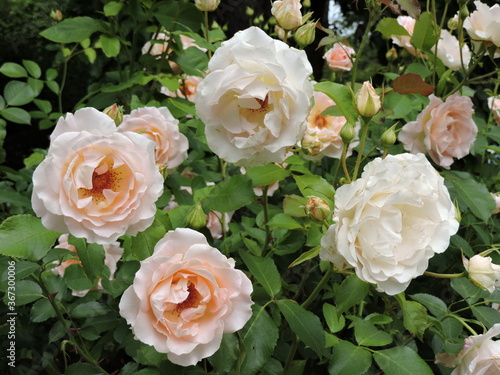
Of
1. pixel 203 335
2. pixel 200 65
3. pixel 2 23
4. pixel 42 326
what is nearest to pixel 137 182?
pixel 203 335

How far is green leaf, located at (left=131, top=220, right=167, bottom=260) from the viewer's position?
779 millimetres

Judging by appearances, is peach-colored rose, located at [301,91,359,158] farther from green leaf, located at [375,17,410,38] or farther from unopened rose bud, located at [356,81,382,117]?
unopened rose bud, located at [356,81,382,117]

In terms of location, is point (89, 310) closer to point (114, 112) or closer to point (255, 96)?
point (114, 112)

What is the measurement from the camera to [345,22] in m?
6.12

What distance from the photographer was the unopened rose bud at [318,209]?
0.81 m

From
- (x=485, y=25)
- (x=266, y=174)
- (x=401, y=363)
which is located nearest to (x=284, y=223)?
(x=266, y=174)

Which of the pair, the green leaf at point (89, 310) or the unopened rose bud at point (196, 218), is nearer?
the unopened rose bud at point (196, 218)

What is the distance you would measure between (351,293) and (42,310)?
72cm

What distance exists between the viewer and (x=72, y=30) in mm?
1544

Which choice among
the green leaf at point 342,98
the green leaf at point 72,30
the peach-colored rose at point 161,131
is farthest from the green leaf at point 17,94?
the green leaf at point 342,98

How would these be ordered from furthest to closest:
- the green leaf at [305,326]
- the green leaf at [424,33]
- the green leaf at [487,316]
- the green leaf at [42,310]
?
the green leaf at [424,33] < the green leaf at [42,310] < the green leaf at [487,316] < the green leaf at [305,326]

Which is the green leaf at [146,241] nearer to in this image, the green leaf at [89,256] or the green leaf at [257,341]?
the green leaf at [89,256]

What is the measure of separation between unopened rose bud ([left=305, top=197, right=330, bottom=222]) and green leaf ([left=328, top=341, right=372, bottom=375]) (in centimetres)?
23

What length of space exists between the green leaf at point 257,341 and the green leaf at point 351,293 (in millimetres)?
120
